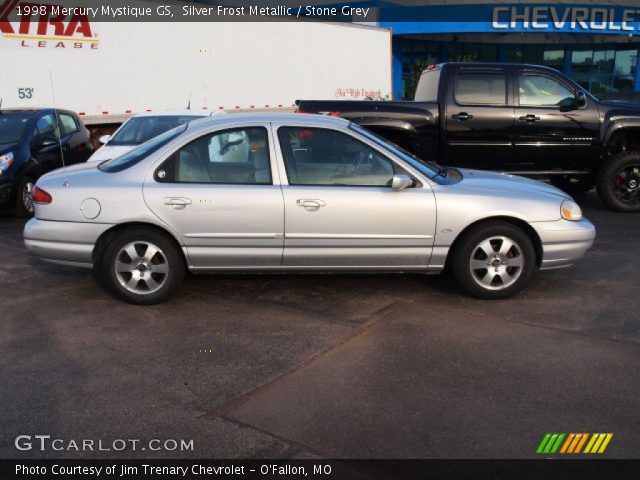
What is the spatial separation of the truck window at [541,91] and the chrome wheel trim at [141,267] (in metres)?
5.55

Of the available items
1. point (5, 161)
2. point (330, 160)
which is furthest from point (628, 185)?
point (5, 161)

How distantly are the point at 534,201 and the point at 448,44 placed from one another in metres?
32.5

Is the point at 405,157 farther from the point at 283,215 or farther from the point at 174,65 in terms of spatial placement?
the point at 174,65

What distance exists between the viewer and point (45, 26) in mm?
12977

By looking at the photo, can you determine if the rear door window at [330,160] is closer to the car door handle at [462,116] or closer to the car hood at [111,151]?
the car door handle at [462,116]

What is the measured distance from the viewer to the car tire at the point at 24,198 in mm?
8797

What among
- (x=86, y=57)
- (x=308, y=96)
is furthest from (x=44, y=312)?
(x=308, y=96)

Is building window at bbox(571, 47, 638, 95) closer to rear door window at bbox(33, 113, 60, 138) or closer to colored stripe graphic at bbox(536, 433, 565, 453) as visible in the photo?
rear door window at bbox(33, 113, 60, 138)

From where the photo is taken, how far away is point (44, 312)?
16.8 ft

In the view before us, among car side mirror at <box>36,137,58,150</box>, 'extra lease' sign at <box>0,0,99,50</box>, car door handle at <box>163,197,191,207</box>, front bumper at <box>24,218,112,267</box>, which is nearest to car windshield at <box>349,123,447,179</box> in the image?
car door handle at <box>163,197,191,207</box>

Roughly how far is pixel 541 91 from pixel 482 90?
769mm

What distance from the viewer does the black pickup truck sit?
834cm

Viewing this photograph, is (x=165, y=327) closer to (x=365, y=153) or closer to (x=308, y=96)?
A: (x=365, y=153)
